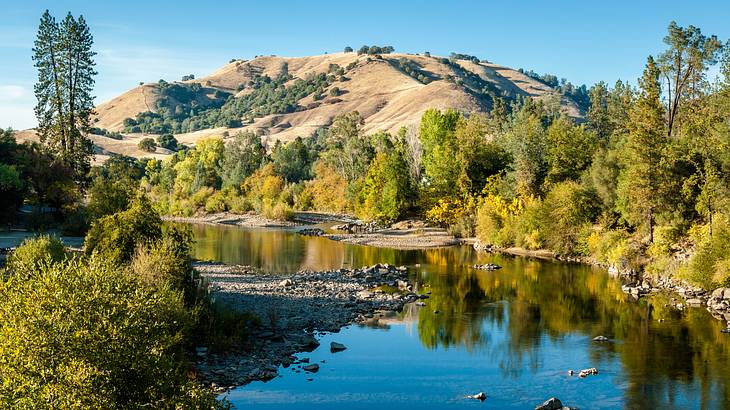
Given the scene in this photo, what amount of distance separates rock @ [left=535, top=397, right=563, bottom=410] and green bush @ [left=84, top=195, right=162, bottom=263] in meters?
15.5

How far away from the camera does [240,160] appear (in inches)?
3880

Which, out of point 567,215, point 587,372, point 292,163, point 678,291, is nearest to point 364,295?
point 587,372

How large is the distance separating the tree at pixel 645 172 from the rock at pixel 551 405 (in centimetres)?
2722

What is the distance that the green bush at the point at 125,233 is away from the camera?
2608 cm

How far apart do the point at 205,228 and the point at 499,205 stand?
110 feet

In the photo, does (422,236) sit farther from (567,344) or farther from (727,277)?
(567,344)

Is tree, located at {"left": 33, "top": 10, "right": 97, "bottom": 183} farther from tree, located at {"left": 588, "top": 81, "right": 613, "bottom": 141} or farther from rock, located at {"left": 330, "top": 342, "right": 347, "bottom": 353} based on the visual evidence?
tree, located at {"left": 588, "top": 81, "right": 613, "bottom": 141}

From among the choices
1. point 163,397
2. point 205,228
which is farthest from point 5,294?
Answer: point 205,228

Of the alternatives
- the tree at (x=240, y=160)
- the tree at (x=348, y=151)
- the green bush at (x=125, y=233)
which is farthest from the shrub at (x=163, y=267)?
the tree at (x=240, y=160)

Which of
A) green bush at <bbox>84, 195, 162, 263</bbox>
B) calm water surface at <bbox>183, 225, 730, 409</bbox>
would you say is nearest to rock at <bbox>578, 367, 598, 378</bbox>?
calm water surface at <bbox>183, 225, 730, 409</bbox>

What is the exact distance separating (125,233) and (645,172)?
3142cm

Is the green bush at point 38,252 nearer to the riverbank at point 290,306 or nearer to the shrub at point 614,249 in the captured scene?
the riverbank at point 290,306

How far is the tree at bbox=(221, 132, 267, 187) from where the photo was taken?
314 feet

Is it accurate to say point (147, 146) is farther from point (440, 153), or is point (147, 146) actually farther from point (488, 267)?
point (488, 267)
